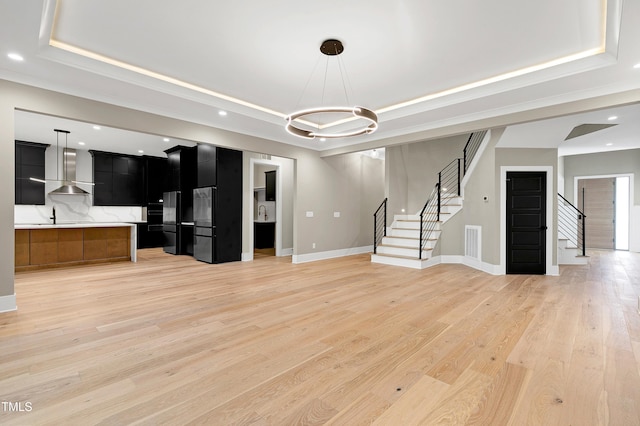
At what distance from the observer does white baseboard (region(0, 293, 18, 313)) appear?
3.48 metres

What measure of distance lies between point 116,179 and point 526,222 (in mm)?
10835

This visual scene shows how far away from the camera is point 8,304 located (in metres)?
3.52

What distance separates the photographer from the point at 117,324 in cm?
313

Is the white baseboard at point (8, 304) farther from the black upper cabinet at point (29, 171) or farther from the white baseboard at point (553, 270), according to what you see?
the white baseboard at point (553, 270)

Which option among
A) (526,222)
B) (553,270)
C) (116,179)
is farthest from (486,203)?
(116,179)

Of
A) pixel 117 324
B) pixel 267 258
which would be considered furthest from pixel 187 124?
pixel 267 258

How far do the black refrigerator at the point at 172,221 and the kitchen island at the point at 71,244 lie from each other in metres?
1.18

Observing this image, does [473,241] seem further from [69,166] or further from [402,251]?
[69,166]

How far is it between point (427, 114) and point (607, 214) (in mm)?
8537

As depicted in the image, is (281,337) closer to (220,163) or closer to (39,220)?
(220,163)

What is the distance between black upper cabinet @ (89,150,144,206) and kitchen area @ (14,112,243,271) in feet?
0.08

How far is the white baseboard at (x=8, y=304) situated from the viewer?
348 centimetres

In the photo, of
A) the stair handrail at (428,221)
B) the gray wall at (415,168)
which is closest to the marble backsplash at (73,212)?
the gray wall at (415,168)

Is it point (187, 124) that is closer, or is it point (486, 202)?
point (187, 124)
